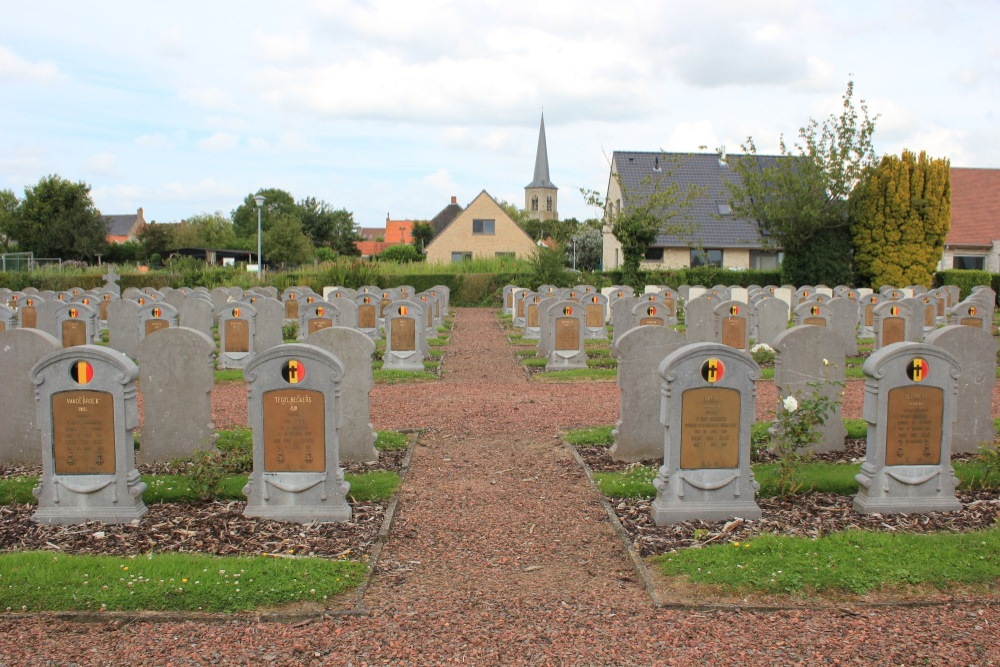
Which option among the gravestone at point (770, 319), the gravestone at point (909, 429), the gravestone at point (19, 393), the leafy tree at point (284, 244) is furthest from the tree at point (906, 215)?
the leafy tree at point (284, 244)

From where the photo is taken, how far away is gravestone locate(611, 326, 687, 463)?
9570 mm

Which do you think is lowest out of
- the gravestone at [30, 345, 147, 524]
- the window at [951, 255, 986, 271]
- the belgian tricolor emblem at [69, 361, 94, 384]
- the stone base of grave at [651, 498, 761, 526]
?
the stone base of grave at [651, 498, 761, 526]

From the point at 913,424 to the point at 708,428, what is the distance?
6.03 ft

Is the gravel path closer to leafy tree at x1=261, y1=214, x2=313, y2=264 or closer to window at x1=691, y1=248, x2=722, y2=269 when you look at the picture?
window at x1=691, y1=248, x2=722, y2=269

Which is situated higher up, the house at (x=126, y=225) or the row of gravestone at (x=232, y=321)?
the house at (x=126, y=225)

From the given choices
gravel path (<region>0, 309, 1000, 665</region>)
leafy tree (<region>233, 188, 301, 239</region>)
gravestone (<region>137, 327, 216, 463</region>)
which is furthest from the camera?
leafy tree (<region>233, 188, 301, 239</region>)

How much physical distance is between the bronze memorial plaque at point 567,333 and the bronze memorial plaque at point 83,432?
1109 centimetres

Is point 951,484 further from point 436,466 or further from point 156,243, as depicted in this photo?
point 156,243

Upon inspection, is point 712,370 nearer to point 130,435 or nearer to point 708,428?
point 708,428

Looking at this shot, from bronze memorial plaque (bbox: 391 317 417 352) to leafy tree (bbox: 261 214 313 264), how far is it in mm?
46364

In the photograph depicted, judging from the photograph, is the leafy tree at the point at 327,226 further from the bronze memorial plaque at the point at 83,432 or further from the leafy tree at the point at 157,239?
the bronze memorial plaque at the point at 83,432

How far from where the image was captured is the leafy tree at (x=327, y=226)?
79.8 metres

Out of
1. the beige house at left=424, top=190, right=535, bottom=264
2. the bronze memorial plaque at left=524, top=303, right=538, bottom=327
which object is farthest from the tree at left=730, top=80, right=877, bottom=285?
the beige house at left=424, top=190, right=535, bottom=264

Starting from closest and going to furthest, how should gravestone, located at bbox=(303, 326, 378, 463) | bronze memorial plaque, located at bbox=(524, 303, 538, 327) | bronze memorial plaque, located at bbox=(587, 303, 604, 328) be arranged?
gravestone, located at bbox=(303, 326, 378, 463) → bronze memorial plaque, located at bbox=(587, 303, 604, 328) → bronze memorial plaque, located at bbox=(524, 303, 538, 327)
